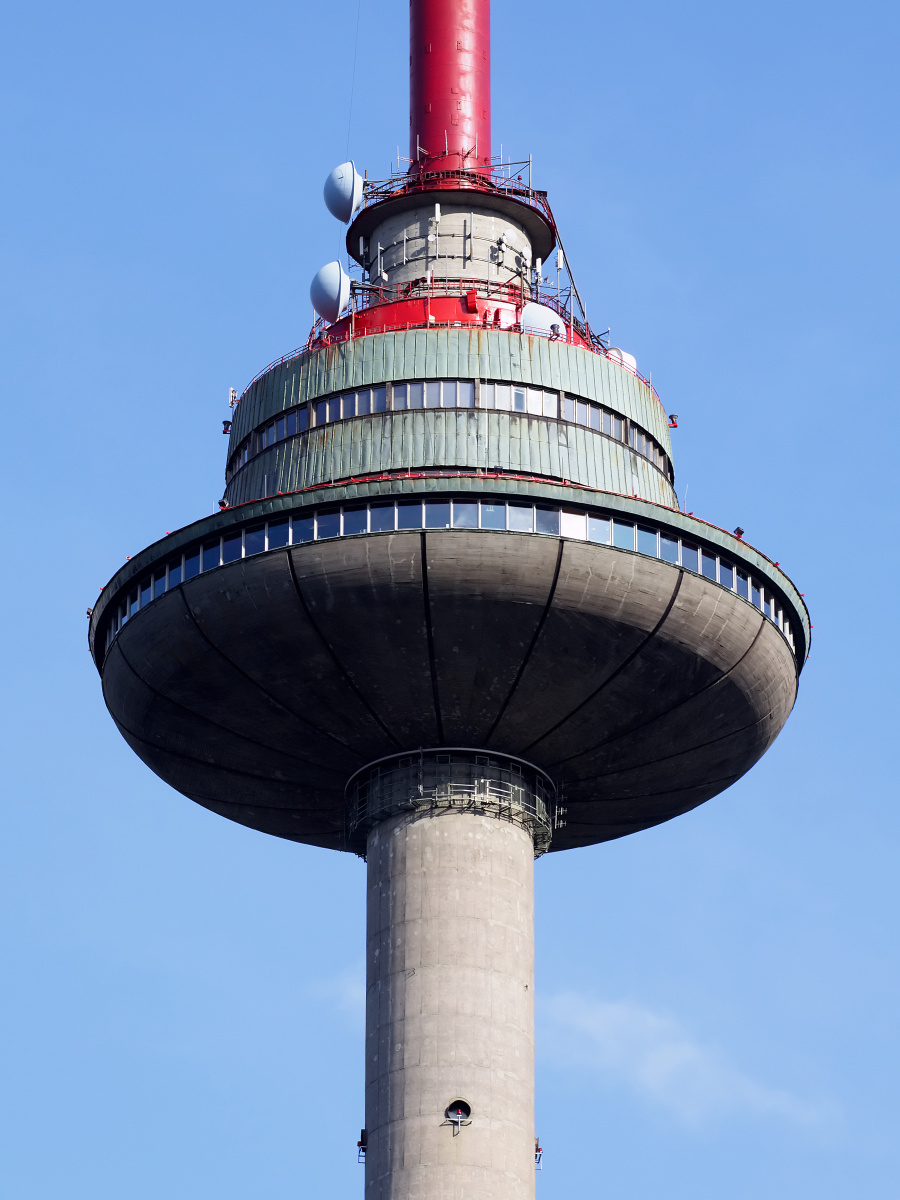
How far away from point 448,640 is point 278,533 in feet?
14.9

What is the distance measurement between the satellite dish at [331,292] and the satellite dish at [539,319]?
452 centimetres

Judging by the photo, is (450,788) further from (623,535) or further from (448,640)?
(623,535)

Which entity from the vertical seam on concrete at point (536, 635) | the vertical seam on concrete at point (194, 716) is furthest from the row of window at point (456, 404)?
the vertical seam on concrete at point (194, 716)

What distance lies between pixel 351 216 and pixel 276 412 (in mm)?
6635

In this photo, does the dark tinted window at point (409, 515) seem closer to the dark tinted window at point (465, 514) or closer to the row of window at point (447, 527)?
the row of window at point (447, 527)

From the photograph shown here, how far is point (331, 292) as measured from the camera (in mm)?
60688

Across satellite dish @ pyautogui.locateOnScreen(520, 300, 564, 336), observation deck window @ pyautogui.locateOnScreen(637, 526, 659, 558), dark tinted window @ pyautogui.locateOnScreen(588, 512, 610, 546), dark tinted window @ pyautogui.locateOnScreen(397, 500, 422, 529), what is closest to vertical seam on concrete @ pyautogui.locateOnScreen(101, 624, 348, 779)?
dark tinted window @ pyautogui.locateOnScreen(397, 500, 422, 529)

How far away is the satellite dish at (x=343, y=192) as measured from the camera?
209 ft

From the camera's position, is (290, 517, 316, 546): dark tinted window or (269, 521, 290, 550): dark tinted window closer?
(290, 517, 316, 546): dark tinted window

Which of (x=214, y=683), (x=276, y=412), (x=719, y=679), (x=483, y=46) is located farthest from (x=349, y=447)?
(x=483, y=46)

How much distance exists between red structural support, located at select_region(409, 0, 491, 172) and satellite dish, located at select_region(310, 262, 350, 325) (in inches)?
236

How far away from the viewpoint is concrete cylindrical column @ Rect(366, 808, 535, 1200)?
54188mm

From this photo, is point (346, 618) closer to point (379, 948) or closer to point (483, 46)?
point (379, 948)

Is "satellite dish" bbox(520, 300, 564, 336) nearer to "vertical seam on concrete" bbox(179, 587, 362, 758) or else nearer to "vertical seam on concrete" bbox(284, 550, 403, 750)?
"vertical seam on concrete" bbox(284, 550, 403, 750)
